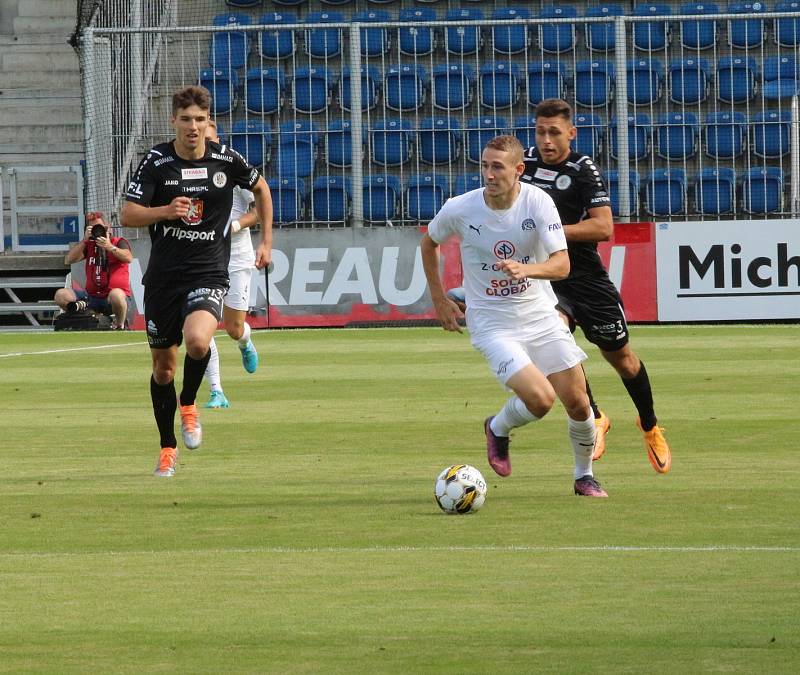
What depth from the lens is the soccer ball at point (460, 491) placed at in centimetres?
735

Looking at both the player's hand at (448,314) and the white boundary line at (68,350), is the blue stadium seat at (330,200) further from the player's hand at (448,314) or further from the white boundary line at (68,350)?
the player's hand at (448,314)

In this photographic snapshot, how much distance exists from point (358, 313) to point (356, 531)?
1650 cm

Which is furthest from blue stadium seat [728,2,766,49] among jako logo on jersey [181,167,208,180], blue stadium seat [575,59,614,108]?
jako logo on jersey [181,167,208,180]

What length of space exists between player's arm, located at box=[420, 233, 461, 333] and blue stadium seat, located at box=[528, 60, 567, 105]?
680 inches

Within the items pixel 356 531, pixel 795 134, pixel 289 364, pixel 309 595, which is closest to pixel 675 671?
pixel 309 595

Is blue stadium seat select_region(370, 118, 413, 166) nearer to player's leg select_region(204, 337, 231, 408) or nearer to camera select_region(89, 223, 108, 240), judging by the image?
camera select_region(89, 223, 108, 240)

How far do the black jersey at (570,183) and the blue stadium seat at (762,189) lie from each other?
15011 mm

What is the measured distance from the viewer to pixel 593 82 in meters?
25.0

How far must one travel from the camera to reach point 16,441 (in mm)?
10773

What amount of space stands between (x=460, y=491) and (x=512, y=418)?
1.06m

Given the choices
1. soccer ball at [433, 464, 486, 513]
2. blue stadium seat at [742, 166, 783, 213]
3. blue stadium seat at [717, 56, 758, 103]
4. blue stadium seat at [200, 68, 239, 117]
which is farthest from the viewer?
blue stadium seat at [200, 68, 239, 117]

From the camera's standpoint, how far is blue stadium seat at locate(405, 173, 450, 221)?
80.5 ft

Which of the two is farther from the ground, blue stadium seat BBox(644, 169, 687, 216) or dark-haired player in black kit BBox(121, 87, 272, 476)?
blue stadium seat BBox(644, 169, 687, 216)

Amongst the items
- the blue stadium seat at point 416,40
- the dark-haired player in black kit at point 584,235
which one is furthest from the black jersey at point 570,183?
the blue stadium seat at point 416,40
